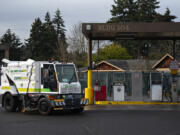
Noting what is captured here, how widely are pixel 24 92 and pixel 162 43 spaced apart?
153 feet

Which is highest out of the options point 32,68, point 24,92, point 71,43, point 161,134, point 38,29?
point 38,29

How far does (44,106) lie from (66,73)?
195 cm

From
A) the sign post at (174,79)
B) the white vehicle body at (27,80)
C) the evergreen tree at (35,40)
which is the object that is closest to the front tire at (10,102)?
the white vehicle body at (27,80)

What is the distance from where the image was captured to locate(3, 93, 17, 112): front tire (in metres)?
17.4

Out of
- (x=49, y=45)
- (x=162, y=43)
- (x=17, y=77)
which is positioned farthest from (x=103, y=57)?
(x=17, y=77)

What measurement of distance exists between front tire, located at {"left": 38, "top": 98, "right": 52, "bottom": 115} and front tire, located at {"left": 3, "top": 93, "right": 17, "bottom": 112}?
2160 millimetres

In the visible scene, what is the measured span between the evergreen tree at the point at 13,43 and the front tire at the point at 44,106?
65.3m

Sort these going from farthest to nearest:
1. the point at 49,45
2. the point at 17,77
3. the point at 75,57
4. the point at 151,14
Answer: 1. the point at 49,45
2. the point at 151,14
3. the point at 75,57
4. the point at 17,77

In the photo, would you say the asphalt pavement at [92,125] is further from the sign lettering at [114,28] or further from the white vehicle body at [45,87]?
the sign lettering at [114,28]

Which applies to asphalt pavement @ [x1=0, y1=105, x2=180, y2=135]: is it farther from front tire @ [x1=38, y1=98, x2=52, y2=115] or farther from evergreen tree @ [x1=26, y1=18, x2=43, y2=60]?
evergreen tree @ [x1=26, y1=18, x2=43, y2=60]

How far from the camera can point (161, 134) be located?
10734 mm

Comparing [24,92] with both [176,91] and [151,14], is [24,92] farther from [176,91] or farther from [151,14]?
[151,14]

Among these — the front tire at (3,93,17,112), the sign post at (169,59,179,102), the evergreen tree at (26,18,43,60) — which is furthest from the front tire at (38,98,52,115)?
the evergreen tree at (26,18,43,60)

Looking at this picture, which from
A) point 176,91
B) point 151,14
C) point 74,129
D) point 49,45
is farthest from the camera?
point 49,45
